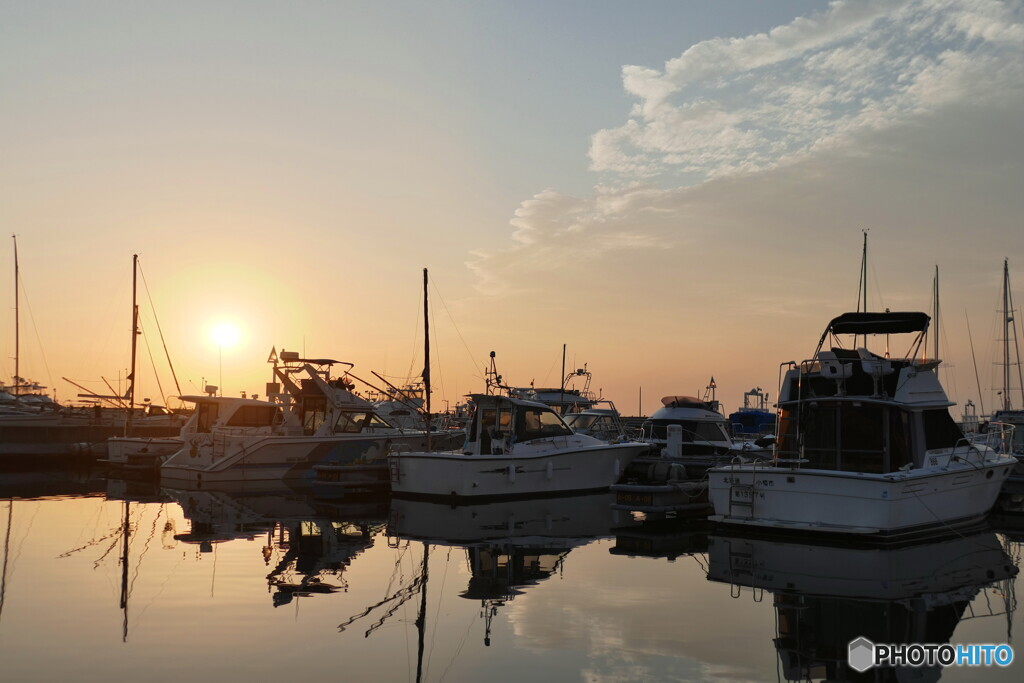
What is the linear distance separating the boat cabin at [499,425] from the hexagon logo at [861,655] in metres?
14.6

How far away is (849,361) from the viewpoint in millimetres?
19266

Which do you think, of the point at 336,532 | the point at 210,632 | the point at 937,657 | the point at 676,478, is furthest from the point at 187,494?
the point at 937,657

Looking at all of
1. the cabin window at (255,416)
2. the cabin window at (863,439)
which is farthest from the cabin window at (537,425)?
the cabin window at (255,416)

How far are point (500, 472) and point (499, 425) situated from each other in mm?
1373

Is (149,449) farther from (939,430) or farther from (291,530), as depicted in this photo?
(939,430)

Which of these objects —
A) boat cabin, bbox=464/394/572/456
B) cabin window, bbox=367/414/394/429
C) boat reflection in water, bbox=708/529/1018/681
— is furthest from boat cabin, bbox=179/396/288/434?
boat reflection in water, bbox=708/529/1018/681

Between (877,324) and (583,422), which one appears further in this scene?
(583,422)

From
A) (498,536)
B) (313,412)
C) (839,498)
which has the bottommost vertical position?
(498,536)

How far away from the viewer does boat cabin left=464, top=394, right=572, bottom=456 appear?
24172 millimetres

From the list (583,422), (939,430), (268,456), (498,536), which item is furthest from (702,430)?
(268,456)

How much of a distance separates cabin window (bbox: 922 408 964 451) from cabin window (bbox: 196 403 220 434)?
910 inches

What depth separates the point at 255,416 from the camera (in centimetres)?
3144

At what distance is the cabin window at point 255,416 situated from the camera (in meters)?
31.0

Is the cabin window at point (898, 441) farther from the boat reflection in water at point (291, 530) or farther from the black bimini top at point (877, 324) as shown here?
the boat reflection in water at point (291, 530)
